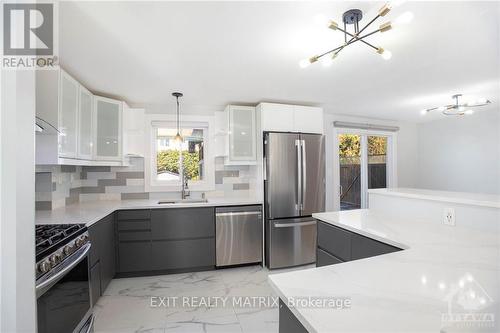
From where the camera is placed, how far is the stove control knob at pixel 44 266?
3.73ft

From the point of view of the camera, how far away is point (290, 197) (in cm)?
292

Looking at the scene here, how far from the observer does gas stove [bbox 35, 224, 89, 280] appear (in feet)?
3.85

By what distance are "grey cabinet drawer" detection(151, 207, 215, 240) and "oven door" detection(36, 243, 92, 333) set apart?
3.19 ft

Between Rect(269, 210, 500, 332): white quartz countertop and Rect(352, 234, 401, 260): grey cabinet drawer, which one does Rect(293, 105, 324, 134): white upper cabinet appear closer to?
Rect(352, 234, 401, 260): grey cabinet drawer

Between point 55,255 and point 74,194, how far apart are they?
1945mm

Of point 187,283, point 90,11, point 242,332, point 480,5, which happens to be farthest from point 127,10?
point 187,283

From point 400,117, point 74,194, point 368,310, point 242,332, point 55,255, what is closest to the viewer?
point 368,310

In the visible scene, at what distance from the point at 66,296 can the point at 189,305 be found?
1.10 metres

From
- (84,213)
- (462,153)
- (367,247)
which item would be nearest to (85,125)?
(84,213)

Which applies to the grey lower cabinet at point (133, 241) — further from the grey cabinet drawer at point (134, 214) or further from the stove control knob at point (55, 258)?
the stove control knob at point (55, 258)

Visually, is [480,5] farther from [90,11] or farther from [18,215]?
[18,215]

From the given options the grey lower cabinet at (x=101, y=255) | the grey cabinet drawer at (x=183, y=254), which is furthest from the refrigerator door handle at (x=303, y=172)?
the grey lower cabinet at (x=101, y=255)

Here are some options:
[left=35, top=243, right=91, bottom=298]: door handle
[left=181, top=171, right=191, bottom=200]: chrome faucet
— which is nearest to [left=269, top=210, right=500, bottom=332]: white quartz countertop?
[left=35, top=243, right=91, bottom=298]: door handle

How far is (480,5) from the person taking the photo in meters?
1.35
